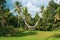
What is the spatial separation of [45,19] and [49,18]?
118cm

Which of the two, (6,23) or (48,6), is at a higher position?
(48,6)

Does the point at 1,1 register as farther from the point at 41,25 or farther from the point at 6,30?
the point at 41,25

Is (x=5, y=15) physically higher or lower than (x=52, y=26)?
higher

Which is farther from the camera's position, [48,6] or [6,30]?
[48,6]

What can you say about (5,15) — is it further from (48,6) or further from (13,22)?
(48,6)

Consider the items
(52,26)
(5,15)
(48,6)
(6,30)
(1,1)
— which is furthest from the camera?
(48,6)

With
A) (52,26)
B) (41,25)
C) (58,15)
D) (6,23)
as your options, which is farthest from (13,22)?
(58,15)

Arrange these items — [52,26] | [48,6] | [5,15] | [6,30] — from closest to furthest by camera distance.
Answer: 1. [6,30]
2. [5,15]
3. [52,26]
4. [48,6]

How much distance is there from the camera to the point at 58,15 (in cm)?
4438

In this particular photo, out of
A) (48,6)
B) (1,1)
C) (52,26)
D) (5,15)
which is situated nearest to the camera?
(1,1)

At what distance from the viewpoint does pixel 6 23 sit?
166ft

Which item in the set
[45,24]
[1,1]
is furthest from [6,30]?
[45,24]

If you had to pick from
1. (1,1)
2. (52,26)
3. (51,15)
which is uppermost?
(1,1)

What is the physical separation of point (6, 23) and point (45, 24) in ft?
37.0
